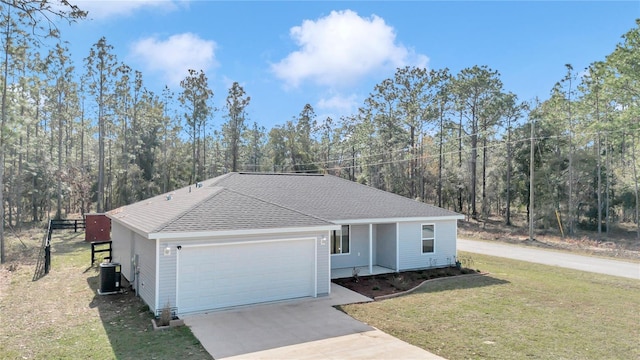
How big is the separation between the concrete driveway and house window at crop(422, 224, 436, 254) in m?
6.35

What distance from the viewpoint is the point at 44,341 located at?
7.75 metres

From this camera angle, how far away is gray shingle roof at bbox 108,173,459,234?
10.1 metres

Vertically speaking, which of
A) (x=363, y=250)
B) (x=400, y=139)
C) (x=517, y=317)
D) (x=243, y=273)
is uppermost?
(x=400, y=139)

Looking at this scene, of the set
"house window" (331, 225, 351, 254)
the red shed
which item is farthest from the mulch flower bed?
the red shed

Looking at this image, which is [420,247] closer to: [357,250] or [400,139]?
[357,250]

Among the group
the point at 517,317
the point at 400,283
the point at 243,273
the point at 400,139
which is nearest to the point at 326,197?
the point at 400,283

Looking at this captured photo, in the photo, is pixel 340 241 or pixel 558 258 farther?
pixel 558 258

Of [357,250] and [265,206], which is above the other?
[265,206]

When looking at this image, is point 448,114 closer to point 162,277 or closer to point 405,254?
point 405,254

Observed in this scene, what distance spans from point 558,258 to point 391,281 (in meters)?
11.8

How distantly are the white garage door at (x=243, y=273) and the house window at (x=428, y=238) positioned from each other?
241 inches

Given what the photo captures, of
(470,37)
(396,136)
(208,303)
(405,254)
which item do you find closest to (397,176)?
(396,136)

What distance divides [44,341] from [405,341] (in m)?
7.49

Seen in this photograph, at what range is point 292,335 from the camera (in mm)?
8086
